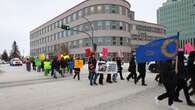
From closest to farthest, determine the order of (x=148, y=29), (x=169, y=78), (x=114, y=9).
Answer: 1. (x=169, y=78)
2. (x=114, y=9)
3. (x=148, y=29)

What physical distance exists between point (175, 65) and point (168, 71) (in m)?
0.88

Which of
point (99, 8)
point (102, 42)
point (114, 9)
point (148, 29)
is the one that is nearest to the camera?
point (102, 42)

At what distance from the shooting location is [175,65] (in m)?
9.12

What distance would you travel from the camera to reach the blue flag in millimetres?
9452

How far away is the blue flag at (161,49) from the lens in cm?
945

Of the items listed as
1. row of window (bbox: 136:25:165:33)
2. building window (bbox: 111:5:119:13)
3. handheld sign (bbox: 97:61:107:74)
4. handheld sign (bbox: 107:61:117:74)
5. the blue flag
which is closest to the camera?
the blue flag

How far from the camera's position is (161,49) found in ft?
33.5

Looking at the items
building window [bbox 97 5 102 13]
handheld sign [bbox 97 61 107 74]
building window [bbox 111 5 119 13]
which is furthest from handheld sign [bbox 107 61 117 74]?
building window [bbox 97 5 102 13]

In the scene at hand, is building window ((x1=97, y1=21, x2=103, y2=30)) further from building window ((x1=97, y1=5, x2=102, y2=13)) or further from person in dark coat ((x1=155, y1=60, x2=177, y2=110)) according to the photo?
person in dark coat ((x1=155, y1=60, x2=177, y2=110))

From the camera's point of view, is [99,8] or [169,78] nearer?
[169,78]

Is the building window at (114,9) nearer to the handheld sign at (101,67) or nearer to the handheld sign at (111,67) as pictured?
the handheld sign at (111,67)

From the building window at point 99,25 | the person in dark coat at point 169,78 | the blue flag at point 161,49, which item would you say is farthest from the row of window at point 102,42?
the person in dark coat at point 169,78

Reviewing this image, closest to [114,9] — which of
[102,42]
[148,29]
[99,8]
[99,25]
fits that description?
[99,8]

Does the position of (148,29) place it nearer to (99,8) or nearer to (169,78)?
(99,8)
